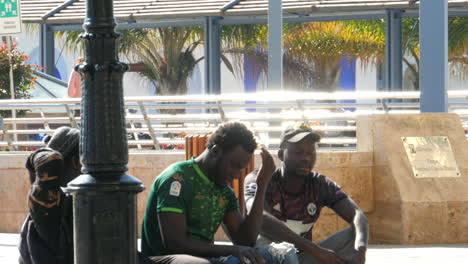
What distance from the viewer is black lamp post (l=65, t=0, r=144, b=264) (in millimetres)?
4840

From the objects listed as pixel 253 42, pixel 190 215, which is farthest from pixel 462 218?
pixel 253 42

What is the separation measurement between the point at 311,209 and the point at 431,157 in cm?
459

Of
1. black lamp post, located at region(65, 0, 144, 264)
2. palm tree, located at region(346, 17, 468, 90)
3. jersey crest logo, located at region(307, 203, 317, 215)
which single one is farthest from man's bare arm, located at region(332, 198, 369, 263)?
palm tree, located at region(346, 17, 468, 90)

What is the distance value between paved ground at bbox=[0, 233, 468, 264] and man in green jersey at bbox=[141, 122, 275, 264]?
12.7 ft

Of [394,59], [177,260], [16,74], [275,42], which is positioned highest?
[275,42]

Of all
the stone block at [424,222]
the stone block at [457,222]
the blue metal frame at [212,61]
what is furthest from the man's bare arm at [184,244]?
the blue metal frame at [212,61]

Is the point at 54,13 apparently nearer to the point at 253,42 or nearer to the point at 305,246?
the point at 253,42

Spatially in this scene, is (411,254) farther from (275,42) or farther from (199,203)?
(275,42)

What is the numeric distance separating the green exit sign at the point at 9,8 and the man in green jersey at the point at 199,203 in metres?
7.95

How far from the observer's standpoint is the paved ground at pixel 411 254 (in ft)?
29.8

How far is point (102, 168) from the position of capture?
4.88 meters

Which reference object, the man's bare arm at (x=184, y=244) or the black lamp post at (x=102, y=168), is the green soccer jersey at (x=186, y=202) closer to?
the man's bare arm at (x=184, y=244)

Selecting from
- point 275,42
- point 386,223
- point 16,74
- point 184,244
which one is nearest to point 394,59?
point 275,42

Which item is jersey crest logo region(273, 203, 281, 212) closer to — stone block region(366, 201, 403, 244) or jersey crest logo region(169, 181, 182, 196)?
jersey crest logo region(169, 181, 182, 196)
